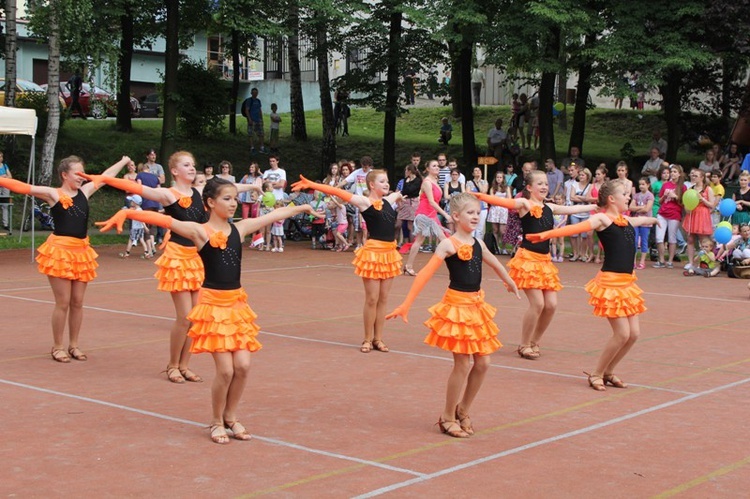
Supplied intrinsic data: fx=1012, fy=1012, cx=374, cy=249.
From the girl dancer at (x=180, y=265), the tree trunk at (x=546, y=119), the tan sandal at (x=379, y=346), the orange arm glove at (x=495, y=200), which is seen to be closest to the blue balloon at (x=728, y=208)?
the tree trunk at (x=546, y=119)

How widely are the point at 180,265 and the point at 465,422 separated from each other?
11.2ft

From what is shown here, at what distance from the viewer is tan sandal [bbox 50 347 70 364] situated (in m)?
10.4

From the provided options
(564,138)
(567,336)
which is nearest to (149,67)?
(564,138)

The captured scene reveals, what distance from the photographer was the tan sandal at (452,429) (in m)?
7.70

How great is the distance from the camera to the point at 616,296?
937 cm

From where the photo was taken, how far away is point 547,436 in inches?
306

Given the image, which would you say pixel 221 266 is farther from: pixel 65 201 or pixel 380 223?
pixel 380 223

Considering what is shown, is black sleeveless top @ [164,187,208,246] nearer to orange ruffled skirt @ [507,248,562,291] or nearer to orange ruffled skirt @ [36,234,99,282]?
orange ruffled skirt @ [36,234,99,282]

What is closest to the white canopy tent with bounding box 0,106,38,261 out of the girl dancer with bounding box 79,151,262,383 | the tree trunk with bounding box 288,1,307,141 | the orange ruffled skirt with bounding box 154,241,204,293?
the girl dancer with bounding box 79,151,262,383

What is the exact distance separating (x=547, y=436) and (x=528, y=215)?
3.78 metres

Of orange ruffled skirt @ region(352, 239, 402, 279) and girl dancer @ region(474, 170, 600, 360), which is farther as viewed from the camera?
orange ruffled skirt @ region(352, 239, 402, 279)

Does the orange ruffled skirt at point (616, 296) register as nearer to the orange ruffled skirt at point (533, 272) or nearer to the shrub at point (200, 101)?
the orange ruffled skirt at point (533, 272)

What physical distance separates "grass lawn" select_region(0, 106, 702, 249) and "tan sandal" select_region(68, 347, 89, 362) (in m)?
14.4

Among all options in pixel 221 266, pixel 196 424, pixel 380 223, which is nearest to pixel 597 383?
pixel 380 223
